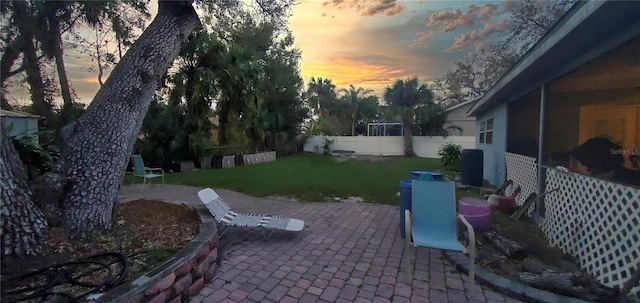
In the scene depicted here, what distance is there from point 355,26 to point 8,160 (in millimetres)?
8062

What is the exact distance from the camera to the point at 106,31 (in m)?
11.4

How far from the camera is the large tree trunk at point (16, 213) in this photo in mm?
2348

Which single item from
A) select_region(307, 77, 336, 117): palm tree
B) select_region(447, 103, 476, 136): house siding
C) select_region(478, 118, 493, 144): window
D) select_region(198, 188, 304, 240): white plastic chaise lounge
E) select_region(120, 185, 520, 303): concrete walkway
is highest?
select_region(307, 77, 336, 117): palm tree

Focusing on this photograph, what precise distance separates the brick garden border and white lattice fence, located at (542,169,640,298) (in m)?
3.66

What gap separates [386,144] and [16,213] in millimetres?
19303

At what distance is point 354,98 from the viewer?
96.8ft

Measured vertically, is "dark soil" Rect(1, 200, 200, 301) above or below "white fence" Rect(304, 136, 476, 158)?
below

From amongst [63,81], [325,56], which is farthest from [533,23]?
[63,81]

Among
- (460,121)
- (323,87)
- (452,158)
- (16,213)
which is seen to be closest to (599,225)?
(16,213)

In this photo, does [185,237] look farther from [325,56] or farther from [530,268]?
[325,56]

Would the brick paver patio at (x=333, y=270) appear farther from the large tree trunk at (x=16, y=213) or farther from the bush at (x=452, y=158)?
the bush at (x=452, y=158)

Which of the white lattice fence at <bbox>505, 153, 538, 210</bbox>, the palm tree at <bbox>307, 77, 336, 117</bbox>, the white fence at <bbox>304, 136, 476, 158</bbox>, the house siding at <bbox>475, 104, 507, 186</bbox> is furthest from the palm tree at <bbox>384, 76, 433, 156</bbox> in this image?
the white lattice fence at <bbox>505, 153, 538, 210</bbox>

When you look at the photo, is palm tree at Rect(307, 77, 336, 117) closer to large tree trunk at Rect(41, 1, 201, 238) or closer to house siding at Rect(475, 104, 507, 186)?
house siding at Rect(475, 104, 507, 186)

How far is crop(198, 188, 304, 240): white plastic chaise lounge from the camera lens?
3.83 metres
